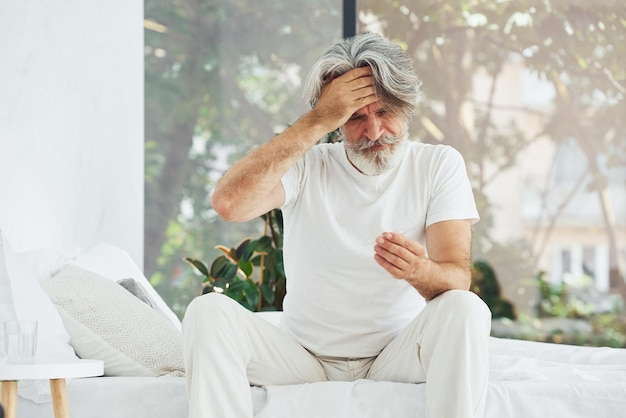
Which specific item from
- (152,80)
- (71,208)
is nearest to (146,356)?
(71,208)

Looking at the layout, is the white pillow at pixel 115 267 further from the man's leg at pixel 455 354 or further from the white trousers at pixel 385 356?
the man's leg at pixel 455 354

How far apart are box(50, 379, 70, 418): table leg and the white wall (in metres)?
1.04

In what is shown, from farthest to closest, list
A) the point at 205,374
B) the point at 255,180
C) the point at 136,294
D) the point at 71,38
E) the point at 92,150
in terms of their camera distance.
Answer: the point at 92,150 < the point at 71,38 < the point at 136,294 < the point at 255,180 < the point at 205,374

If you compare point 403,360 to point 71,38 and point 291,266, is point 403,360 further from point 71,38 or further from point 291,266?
point 71,38

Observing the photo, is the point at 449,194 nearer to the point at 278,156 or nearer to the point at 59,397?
the point at 278,156

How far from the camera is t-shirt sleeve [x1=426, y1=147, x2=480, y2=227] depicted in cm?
248

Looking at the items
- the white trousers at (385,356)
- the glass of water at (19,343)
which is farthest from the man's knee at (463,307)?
the glass of water at (19,343)

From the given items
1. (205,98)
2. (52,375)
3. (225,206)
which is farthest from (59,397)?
(205,98)

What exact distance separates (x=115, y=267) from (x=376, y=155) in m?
1.21

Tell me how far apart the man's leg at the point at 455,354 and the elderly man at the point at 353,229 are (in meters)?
0.02

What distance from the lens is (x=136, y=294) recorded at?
119 inches

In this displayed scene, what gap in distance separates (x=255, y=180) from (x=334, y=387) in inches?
22.5

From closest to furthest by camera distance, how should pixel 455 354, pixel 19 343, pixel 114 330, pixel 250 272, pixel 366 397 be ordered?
pixel 455 354 < pixel 19 343 < pixel 366 397 < pixel 114 330 < pixel 250 272

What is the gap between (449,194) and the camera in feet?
8.23
